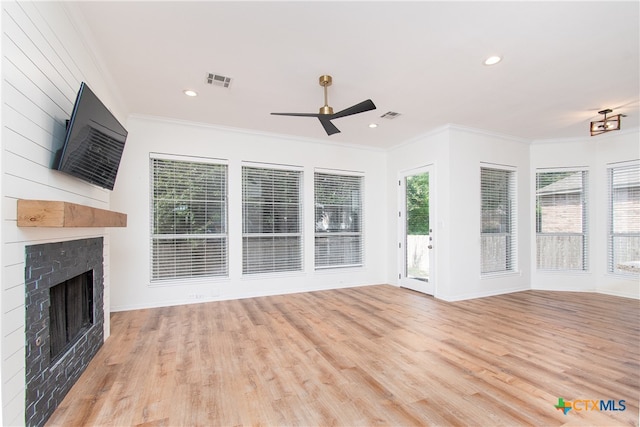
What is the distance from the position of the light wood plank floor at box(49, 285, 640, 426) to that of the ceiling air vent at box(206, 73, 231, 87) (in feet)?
9.39

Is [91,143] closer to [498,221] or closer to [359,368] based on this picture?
[359,368]

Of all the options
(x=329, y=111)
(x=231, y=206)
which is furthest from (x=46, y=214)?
(x=231, y=206)

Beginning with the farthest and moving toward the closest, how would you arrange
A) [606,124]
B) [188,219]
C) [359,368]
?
1. [188,219]
2. [606,124]
3. [359,368]

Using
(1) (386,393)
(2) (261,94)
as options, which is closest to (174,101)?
(2) (261,94)

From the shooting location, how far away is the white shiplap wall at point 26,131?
5.06 ft

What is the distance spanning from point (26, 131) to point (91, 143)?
61cm

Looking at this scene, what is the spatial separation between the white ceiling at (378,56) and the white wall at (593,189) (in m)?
1.02

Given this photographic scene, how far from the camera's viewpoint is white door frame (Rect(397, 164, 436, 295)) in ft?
16.9

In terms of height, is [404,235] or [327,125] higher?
[327,125]

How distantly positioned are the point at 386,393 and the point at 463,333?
163cm

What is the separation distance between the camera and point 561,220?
5645mm

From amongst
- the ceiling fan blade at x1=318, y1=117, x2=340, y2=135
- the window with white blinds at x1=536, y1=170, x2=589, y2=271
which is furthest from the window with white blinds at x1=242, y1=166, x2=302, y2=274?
the window with white blinds at x1=536, y1=170, x2=589, y2=271

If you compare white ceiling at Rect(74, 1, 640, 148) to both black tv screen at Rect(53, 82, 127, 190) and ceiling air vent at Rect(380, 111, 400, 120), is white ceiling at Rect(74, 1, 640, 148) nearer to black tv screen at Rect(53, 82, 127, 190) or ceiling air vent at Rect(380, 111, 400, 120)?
ceiling air vent at Rect(380, 111, 400, 120)

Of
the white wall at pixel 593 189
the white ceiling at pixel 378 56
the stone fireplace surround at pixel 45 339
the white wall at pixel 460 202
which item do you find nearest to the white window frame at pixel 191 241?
the white ceiling at pixel 378 56
